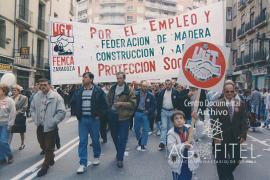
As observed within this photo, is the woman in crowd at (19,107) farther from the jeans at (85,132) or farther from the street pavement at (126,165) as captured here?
the jeans at (85,132)

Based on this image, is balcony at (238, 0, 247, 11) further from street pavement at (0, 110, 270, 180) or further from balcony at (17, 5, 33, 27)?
street pavement at (0, 110, 270, 180)

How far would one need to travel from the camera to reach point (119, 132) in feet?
25.4

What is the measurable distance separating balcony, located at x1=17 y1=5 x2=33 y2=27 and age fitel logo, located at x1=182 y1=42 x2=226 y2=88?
2253 centimetres

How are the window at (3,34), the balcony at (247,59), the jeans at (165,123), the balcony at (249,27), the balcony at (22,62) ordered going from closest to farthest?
the jeans at (165,123) → the window at (3,34) → the balcony at (22,62) → the balcony at (249,27) → the balcony at (247,59)

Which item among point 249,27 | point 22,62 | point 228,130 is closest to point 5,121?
point 228,130

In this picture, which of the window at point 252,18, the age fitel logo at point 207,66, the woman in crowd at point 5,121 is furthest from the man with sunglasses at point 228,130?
the window at point 252,18

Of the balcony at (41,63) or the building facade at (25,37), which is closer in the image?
the building facade at (25,37)

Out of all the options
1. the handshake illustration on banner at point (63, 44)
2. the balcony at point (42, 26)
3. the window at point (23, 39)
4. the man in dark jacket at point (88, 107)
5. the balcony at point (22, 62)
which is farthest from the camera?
the balcony at point (42, 26)

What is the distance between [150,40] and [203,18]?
123cm

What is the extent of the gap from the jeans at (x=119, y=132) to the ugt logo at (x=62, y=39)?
1.94m

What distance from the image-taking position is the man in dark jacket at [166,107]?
380 inches

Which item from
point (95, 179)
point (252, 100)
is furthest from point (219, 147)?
point (252, 100)

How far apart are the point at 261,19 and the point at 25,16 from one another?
1773 cm

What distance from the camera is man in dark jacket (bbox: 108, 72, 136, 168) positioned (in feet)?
25.0
